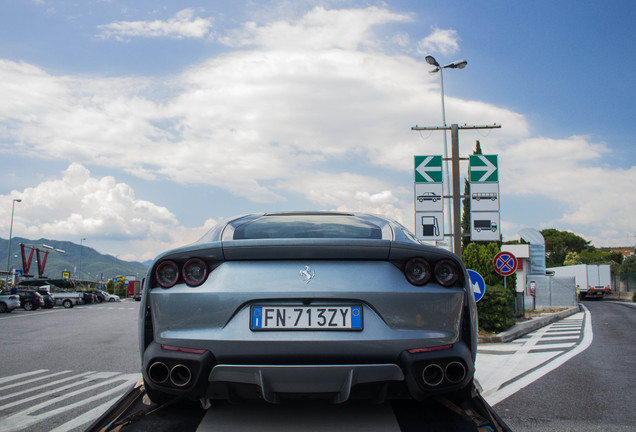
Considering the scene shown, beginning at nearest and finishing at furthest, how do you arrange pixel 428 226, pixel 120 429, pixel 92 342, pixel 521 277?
pixel 120 429 < pixel 92 342 < pixel 428 226 < pixel 521 277

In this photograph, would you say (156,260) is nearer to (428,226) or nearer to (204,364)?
(204,364)

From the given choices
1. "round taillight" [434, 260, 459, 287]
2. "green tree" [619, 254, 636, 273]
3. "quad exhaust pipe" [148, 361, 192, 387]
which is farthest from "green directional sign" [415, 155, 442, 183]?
"green tree" [619, 254, 636, 273]

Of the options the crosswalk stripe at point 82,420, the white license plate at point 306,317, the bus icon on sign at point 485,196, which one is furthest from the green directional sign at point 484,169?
the white license plate at point 306,317

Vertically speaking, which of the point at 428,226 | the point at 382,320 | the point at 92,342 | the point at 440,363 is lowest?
the point at 92,342

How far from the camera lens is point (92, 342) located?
12.5m

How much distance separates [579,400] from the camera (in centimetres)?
571

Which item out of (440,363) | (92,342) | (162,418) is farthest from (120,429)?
(92,342)

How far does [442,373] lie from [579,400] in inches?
155

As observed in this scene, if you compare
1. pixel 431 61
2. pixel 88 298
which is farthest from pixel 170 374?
pixel 88 298

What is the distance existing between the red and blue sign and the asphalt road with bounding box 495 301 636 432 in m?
6.23

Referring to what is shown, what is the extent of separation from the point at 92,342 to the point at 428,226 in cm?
882

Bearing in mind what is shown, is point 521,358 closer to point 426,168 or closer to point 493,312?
Result: point 493,312

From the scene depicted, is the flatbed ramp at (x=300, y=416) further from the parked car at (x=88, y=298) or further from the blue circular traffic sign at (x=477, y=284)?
Result: the parked car at (x=88, y=298)

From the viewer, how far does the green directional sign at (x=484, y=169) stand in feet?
46.5
